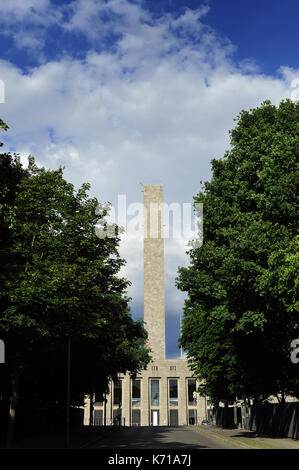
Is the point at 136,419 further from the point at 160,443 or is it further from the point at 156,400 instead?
the point at 160,443

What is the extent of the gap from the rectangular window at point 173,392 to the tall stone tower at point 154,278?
7.46 m

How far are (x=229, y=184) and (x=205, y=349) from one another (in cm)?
1467

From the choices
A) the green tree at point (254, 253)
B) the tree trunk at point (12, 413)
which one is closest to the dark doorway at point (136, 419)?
the green tree at point (254, 253)

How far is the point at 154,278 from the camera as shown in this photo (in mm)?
101500

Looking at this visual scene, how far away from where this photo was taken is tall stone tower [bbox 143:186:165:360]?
99.6 m

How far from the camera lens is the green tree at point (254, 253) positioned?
24547mm

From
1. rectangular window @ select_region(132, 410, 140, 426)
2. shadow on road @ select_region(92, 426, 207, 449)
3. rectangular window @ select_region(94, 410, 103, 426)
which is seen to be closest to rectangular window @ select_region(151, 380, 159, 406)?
rectangular window @ select_region(132, 410, 140, 426)

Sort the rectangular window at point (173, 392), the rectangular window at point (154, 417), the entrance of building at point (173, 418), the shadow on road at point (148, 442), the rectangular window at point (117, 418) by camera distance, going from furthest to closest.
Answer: the rectangular window at point (173, 392) → the entrance of building at point (173, 418) → the rectangular window at point (154, 417) → the rectangular window at point (117, 418) → the shadow on road at point (148, 442)

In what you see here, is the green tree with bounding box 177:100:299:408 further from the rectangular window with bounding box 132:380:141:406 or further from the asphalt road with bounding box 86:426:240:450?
the rectangular window with bounding box 132:380:141:406

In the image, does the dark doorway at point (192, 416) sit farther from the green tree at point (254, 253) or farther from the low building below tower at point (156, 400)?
the green tree at point (254, 253)

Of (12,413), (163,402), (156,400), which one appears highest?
(12,413)

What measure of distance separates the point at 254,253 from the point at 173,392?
88336mm

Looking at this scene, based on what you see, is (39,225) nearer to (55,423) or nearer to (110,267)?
(110,267)

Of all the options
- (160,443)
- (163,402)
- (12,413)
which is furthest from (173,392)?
(12,413)
